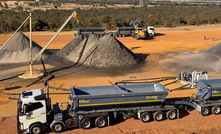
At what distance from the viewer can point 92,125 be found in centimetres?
1451

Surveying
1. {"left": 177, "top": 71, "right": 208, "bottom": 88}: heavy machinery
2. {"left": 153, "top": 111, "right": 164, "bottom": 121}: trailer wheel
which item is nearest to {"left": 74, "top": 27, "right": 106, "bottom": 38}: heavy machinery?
{"left": 177, "top": 71, "right": 208, "bottom": 88}: heavy machinery

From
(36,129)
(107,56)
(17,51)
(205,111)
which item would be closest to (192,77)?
(205,111)

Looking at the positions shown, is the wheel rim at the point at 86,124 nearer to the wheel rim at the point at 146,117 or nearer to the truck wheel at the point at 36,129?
the truck wheel at the point at 36,129

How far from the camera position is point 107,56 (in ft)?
98.1

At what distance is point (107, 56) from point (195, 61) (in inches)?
454

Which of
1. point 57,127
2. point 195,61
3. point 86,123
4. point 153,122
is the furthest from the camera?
point 195,61

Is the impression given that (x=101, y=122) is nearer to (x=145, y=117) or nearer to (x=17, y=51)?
(x=145, y=117)

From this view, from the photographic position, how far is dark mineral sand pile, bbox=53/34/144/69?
97.1ft

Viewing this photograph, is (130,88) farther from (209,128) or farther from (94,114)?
(209,128)

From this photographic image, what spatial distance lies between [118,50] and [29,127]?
61.0ft

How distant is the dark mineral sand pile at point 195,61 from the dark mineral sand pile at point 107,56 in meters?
4.10

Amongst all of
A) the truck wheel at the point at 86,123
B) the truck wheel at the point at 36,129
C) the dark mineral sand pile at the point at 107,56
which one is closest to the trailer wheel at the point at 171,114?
the truck wheel at the point at 86,123

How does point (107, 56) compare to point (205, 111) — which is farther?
point (107, 56)

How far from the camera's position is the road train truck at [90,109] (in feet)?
43.4
